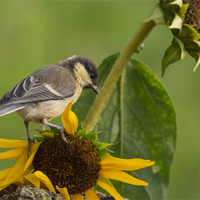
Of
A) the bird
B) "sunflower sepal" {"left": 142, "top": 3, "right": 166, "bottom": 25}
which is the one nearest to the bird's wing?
the bird

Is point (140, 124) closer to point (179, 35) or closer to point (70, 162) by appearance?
point (179, 35)

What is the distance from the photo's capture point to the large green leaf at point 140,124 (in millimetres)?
1686

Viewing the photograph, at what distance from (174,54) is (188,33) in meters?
0.09

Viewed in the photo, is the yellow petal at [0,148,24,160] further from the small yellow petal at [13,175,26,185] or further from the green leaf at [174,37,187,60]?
the green leaf at [174,37,187,60]

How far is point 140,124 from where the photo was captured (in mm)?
1758

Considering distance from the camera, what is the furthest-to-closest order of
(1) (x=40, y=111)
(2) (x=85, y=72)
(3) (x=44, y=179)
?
(2) (x=85, y=72) < (1) (x=40, y=111) < (3) (x=44, y=179)

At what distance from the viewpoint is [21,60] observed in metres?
2.74

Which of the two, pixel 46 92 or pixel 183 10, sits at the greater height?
pixel 183 10

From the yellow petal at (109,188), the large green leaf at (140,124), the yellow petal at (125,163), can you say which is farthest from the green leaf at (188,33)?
the yellow petal at (109,188)

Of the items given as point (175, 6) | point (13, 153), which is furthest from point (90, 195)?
→ point (175, 6)

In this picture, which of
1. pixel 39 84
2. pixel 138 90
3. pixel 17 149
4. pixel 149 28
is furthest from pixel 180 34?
pixel 17 149

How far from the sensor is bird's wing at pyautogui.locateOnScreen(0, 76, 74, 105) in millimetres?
1451

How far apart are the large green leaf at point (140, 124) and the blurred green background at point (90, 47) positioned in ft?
2.99

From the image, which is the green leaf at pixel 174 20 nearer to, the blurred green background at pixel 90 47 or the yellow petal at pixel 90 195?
the yellow petal at pixel 90 195
